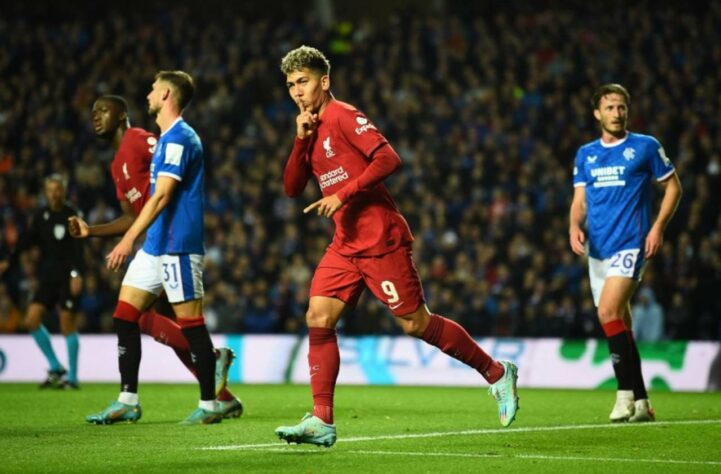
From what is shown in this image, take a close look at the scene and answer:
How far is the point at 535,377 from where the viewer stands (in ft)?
53.5

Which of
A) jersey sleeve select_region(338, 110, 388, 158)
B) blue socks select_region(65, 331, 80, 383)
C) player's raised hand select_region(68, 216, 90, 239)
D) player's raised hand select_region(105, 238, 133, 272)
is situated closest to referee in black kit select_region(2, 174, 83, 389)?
blue socks select_region(65, 331, 80, 383)

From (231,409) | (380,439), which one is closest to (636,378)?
(380,439)

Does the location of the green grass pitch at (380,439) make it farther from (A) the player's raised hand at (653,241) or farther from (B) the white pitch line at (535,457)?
(A) the player's raised hand at (653,241)

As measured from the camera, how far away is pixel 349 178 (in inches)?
290

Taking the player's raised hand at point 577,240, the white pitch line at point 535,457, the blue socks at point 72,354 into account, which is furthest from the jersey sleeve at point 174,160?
the blue socks at point 72,354

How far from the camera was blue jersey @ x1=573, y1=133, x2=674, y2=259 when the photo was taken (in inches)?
376

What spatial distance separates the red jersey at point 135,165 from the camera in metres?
9.60

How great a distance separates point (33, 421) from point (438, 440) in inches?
133

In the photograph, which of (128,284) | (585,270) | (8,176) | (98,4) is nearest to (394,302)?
(128,284)

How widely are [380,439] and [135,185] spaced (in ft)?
9.85

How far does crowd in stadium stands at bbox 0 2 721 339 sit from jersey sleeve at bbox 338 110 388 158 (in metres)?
11.2

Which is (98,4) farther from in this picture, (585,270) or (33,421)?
(33,421)

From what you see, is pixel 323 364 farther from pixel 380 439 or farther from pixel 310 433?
pixel 380 439

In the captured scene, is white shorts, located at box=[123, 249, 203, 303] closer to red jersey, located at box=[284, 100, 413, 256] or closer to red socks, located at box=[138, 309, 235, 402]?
red socks, located at box=[138, 309, 235, 402]
